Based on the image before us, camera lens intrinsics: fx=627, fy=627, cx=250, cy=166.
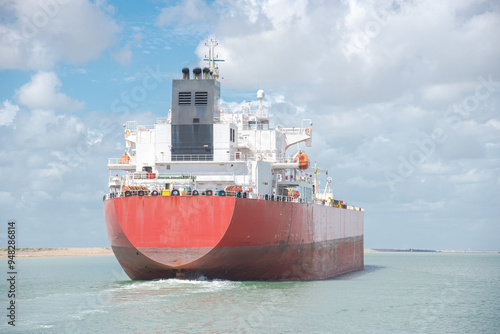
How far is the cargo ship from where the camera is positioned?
27859mm

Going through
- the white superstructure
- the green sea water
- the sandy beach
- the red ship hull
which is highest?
the white superstructure

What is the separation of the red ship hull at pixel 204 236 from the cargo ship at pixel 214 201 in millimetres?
46

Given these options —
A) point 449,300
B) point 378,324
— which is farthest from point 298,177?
point 378,324

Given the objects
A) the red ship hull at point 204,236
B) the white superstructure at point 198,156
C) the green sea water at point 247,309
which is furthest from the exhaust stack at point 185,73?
the green sea water at point 247,309

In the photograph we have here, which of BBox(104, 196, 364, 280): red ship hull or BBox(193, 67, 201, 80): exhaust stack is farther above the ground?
BBox(193, 67, 201, 80): exhaust stack

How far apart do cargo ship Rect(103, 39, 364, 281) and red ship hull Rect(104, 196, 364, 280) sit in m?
0.05

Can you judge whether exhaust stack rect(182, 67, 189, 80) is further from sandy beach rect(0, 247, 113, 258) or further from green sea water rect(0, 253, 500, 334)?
sandy beach rect(0, 247, 113, 258)

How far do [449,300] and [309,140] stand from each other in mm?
14718

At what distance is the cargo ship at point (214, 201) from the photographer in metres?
27.9

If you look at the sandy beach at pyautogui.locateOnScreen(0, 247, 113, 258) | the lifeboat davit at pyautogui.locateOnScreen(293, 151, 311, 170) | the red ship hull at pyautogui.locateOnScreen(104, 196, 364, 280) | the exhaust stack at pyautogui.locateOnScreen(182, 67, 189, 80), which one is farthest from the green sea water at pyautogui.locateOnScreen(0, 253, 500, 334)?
the sandy beach at pyautogui.locateOnScreen(0, 247, 113, 258)

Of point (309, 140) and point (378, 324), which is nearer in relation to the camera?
point (378, 324)

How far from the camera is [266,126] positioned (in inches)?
1487

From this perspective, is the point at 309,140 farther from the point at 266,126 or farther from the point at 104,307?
the point at 104,307

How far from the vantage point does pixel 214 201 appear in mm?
27719
